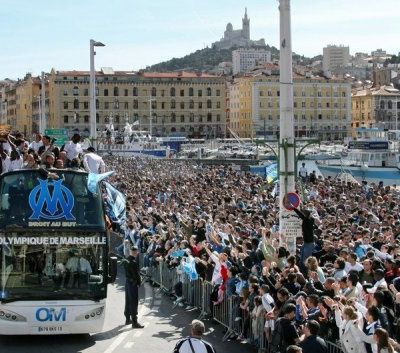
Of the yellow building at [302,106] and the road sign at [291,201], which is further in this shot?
the yellow building at [302,106]

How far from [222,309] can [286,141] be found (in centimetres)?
329

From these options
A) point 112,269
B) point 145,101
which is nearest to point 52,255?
point 112,269

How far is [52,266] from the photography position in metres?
15.0

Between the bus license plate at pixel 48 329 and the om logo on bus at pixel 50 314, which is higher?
the om logo on bus at pixel 50 314

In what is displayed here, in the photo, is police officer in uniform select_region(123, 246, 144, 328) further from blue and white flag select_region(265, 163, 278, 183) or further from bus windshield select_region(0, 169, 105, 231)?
blue and white flag select_region(265, 163, 278, 183)

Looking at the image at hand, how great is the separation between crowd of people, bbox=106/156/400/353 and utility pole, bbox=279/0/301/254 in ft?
0.99

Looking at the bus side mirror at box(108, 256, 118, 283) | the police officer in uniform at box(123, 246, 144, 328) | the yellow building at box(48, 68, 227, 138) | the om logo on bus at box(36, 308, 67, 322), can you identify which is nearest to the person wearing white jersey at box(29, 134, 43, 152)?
the police officer in uniform at box(123, 246, 144, 328)

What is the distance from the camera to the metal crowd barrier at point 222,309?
44.9 ft

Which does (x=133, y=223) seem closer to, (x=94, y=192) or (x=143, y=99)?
(x=94, y=192)

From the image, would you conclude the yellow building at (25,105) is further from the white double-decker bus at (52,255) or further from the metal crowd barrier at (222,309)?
the white double-decker bus at (52,255)

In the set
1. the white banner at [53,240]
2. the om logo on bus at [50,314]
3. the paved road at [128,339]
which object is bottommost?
the paved road at [128,339]

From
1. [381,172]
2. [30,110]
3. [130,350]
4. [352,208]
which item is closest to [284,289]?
[130,350]

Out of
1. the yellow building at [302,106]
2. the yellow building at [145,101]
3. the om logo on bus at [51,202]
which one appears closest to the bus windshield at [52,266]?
the om logo on bus at [51,202]

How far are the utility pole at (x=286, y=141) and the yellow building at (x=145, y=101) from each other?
12273cm
